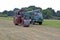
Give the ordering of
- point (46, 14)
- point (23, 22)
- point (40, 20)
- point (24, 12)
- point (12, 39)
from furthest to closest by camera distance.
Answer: point (46, 14), point (40, 20), point (24, 12), point (23, 22), point (12, 39)

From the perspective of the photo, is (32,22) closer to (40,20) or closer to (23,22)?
(40,20)

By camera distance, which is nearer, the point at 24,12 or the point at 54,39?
the point at 54,39

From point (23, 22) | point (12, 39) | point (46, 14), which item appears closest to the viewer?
point (12, 39)

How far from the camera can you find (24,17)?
33562mm

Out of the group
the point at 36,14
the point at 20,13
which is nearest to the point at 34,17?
the point at 36,14

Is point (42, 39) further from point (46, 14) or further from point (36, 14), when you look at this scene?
point (46, 14)

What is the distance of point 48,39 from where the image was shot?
721 inches

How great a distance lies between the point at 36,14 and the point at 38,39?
2136 centimetres

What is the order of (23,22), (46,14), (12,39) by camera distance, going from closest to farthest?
(12,39), (23,22), (46,14)

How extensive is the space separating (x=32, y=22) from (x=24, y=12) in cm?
301

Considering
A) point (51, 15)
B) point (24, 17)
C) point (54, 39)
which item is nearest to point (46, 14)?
point (51, 15)

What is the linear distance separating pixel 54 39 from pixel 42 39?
2.37 feet

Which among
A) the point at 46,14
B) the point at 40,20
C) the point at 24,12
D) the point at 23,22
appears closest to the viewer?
the point at 23,22

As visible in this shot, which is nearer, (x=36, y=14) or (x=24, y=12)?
(x=24, y=12)
